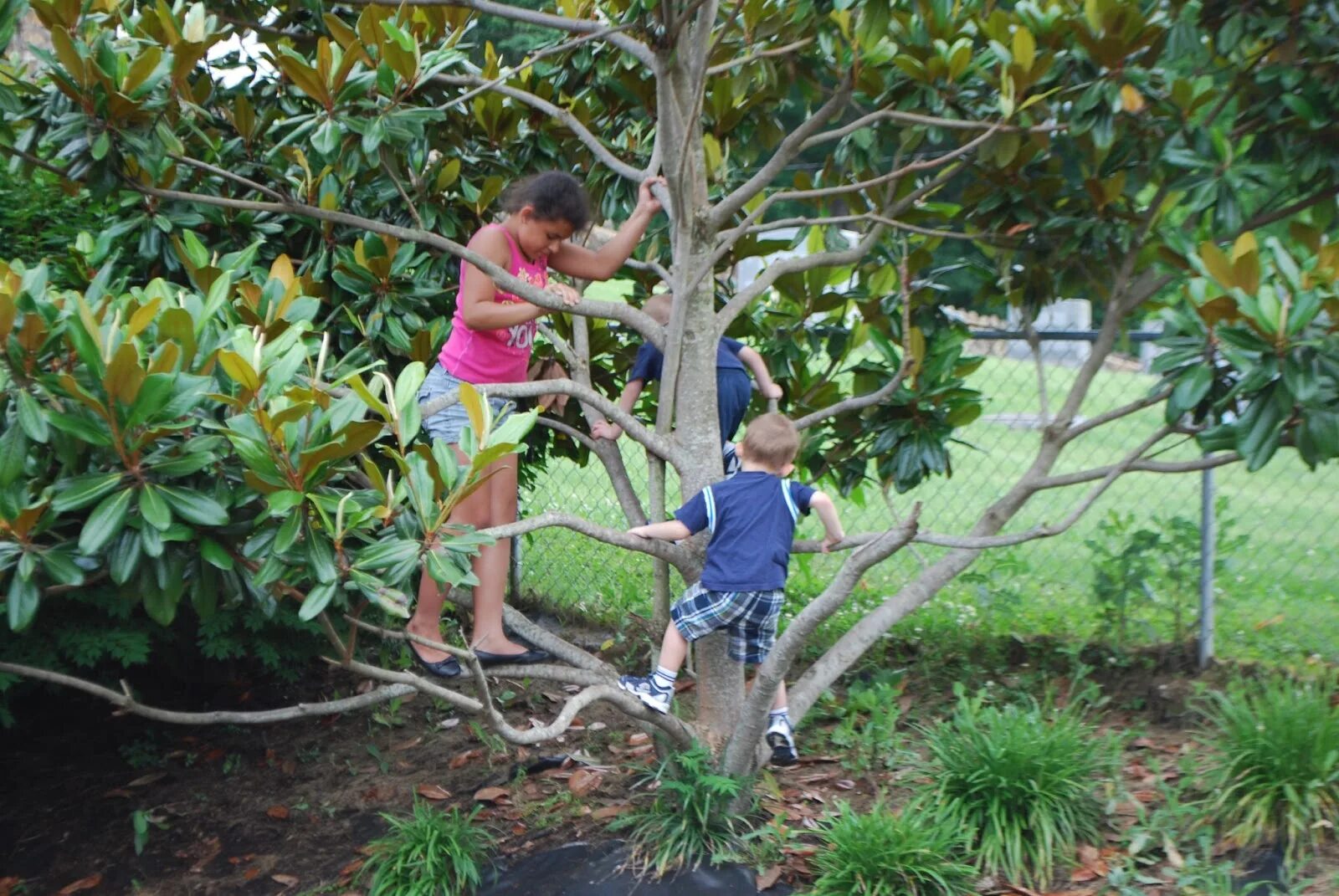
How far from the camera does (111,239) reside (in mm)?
4266

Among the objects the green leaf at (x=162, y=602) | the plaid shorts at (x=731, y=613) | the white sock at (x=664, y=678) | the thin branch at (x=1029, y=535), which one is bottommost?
the white sock at (x=664, y=678)

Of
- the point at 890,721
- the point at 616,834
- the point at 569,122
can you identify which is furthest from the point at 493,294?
the point at 890,721

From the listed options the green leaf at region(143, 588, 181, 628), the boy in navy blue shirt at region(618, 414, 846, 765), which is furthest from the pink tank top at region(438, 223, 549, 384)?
the green leaf at region(143, 588, 181, 628)

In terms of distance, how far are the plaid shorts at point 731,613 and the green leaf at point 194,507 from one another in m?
1.67

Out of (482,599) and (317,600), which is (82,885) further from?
(317,600)

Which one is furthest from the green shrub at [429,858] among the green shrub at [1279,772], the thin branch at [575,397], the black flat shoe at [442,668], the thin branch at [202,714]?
the green shrub at [1279,772]

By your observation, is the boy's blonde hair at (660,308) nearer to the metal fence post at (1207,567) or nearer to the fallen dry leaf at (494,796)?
the fallen dry leaf at (494,796)

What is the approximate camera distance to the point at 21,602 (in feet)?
8.80

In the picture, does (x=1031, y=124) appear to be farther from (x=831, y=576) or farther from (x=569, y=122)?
(x=831, y=576)

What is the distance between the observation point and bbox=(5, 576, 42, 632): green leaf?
2662 millimetres

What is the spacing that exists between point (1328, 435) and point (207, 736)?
4620 millimetres

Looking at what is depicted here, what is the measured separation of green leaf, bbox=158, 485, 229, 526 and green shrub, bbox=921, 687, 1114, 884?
2.48 metres

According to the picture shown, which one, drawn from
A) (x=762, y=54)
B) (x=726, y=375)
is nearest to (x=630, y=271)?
(x=726, y=375)

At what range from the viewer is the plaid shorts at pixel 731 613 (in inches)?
152
